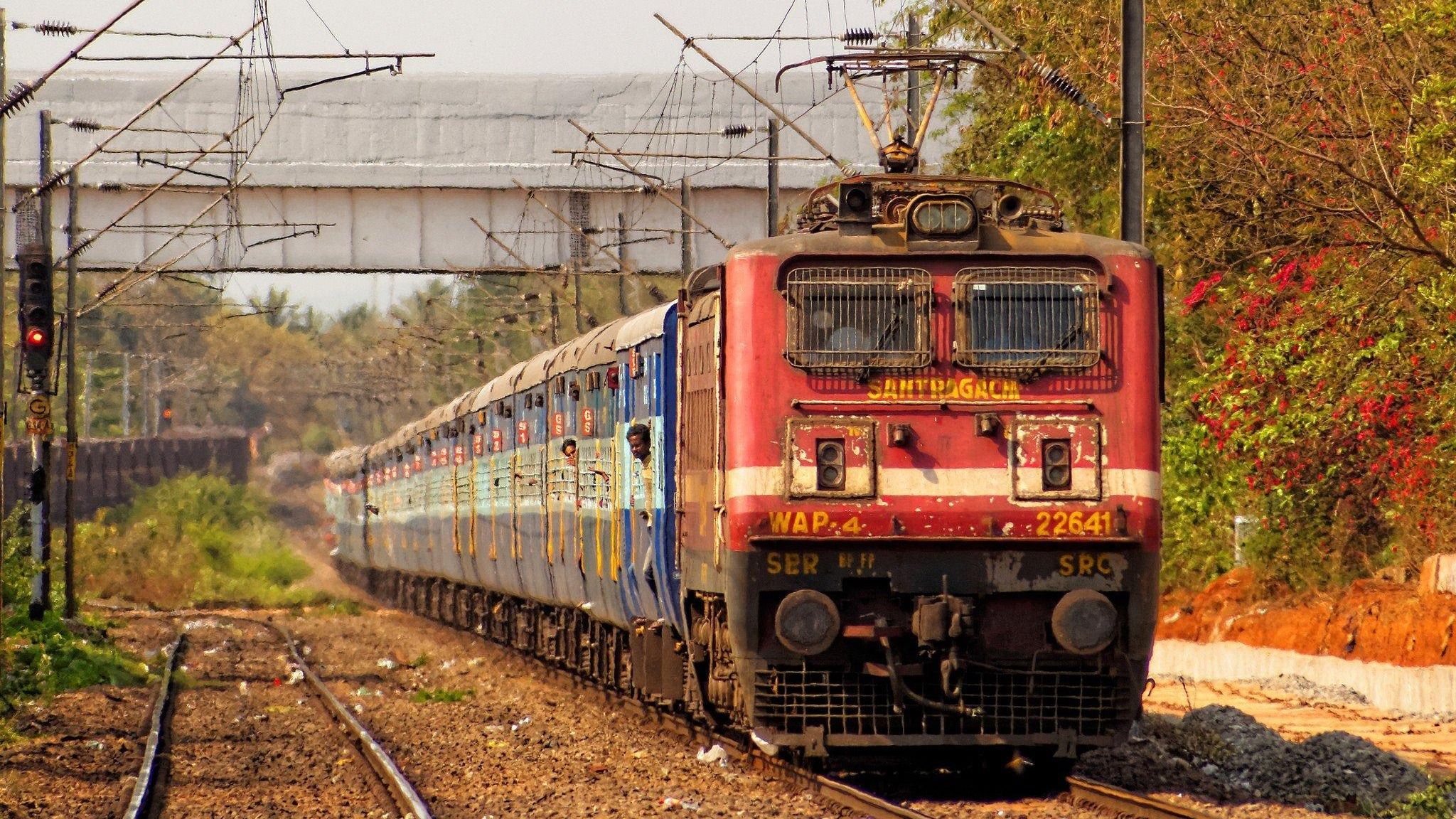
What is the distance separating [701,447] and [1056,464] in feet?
8.03

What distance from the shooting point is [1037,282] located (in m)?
11.0

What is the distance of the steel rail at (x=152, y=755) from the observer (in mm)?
12367

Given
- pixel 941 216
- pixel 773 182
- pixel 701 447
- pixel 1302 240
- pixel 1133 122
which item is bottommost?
pixel 701 447

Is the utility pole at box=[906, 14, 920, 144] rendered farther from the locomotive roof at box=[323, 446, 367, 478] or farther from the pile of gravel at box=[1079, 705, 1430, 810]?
the locomotive roof at box=[323, 446, 367, 478]

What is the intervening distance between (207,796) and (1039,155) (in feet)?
55.9

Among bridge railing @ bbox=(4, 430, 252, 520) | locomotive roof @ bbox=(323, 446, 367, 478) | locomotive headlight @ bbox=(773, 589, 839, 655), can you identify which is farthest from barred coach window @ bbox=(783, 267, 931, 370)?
bridge railing @ bbox=(4, 430, 252, 520)

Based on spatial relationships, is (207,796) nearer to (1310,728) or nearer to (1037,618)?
(1037,618)

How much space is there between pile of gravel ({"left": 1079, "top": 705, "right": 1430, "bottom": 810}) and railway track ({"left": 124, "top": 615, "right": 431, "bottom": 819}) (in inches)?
163

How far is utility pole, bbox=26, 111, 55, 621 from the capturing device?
22.6m

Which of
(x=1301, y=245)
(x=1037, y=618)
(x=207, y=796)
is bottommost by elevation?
(x=207, y=796)

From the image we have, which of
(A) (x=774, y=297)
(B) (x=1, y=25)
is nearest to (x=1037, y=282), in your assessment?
(A) (x=774, y=297)

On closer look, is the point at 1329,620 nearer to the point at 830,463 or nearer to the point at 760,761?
the point at 760,761

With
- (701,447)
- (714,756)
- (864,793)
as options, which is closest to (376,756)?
(714,756)

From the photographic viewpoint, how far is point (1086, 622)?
10.7 metres
